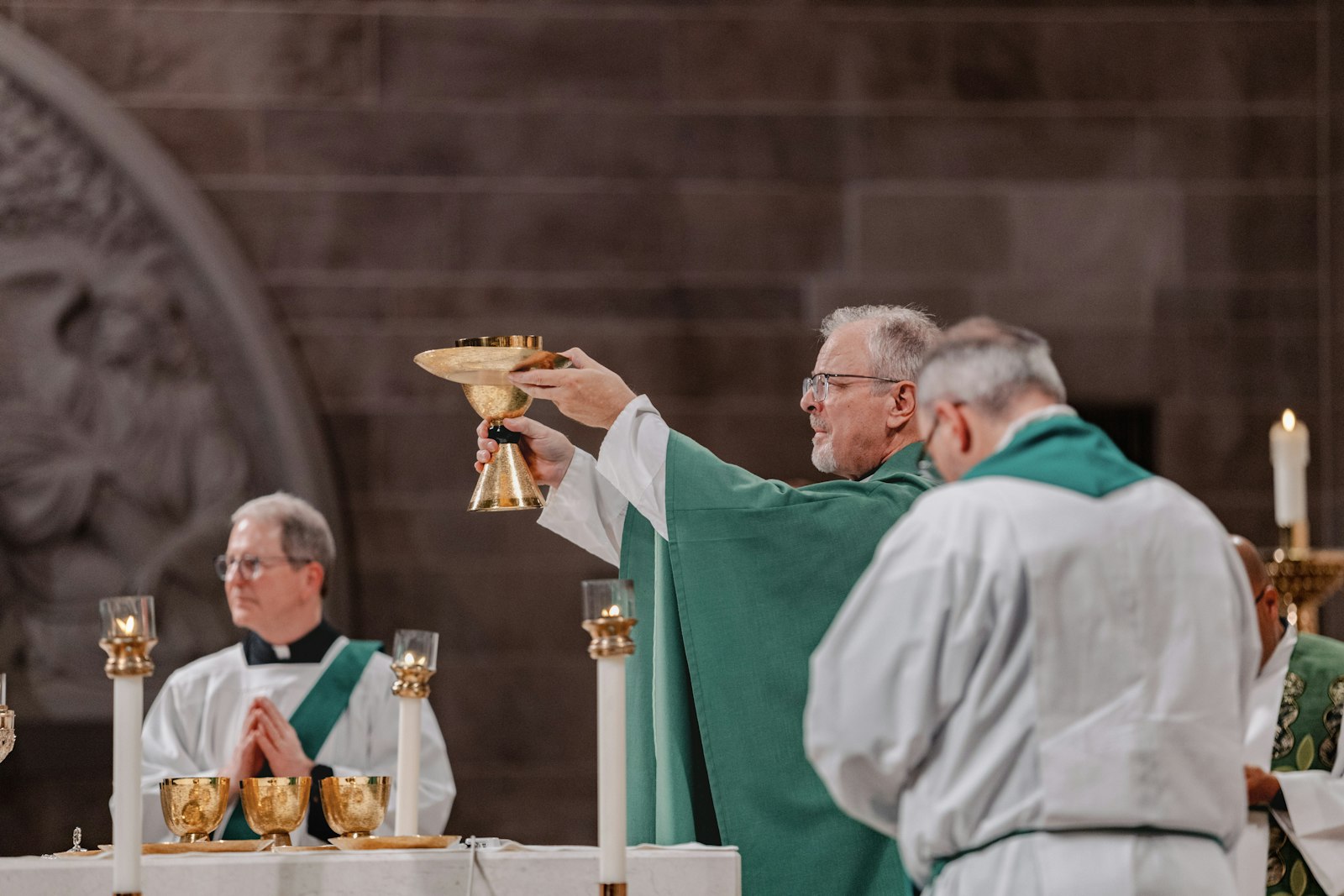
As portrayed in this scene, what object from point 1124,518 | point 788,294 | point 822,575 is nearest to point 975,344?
point 1124,518

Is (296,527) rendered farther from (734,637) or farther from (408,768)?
(734,637)

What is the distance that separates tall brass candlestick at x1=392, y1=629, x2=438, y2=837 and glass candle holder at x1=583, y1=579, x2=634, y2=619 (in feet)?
2.62

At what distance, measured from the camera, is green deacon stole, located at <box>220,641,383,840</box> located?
459 cm

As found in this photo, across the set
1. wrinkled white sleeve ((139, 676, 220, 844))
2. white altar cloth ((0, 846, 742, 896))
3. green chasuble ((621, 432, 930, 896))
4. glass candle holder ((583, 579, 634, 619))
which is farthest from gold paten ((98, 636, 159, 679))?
wrinkled white sleeve ((139, 676, 220, 844))

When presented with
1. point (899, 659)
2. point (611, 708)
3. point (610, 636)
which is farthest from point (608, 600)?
point (899, 659)

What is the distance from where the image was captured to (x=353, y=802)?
3.12 metres

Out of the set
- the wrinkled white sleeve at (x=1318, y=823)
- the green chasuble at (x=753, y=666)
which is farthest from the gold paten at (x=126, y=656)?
the wrinkled white sleeve at (x=1318, y=823)

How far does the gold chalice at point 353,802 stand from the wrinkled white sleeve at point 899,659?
1096 millimetres

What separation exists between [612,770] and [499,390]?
1.07 m

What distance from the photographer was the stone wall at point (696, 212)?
654 cm

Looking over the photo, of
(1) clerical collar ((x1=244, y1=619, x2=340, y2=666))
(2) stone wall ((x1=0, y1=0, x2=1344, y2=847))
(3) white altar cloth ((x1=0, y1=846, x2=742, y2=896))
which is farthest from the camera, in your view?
(2) stone wall ((x1=0, y1=0, x2=1344, y2=847))

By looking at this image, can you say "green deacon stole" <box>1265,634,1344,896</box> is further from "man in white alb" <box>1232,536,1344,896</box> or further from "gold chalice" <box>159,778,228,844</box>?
"gold chalice" <box>159,778,228,844</box>

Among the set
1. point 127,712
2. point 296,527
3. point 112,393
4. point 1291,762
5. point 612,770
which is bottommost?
point 1291,762

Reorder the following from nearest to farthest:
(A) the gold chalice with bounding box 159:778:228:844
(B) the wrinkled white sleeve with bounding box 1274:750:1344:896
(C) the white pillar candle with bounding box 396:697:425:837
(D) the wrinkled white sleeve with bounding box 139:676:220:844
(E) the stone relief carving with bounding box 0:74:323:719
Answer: (A) the gold chalice with bounding box 159:778:228:844 < (C) the white pillar candle with bounding box 396:697:425:837 < (B) the wrinkled white sleeve with bounding box 1274:750:1344:896 < (D) the wrinkled white sleeve with bounding box 139:676:220:844 < (E) the stone relief carving with bounding box 0:74:323:719
